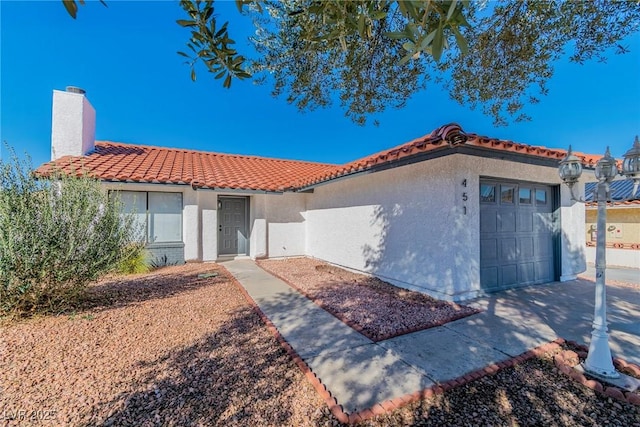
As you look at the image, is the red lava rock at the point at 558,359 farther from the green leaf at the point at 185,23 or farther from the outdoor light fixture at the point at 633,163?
the green leaf at the point at 185,23

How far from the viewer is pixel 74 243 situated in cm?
550

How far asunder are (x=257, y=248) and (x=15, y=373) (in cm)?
939

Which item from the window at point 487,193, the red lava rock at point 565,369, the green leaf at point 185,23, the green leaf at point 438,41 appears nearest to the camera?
the green leaf at point 438,41

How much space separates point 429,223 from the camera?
6.96 m

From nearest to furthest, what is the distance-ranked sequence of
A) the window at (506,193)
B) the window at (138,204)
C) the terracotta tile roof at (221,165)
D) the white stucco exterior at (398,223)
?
the terracotta tile roof at (221,165) < the white stucco exterior at (398,223) < the window at (506,193) < the window at (138,204)

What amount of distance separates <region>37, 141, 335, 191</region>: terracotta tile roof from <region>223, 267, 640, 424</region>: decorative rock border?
29.1 feet

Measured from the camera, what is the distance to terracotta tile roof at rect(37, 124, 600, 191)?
6359mm

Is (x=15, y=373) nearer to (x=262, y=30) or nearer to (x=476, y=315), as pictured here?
(x=262, y=30)

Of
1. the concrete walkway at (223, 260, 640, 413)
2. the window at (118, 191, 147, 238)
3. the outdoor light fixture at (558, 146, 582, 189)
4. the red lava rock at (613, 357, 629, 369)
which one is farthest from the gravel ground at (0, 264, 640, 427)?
the window at (118, 191, 147, 238)

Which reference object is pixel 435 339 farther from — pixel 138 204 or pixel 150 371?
pixel 138 204

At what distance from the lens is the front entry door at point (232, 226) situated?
1331 centimetres

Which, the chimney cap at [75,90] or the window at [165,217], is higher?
the chimney cap at [75,90]

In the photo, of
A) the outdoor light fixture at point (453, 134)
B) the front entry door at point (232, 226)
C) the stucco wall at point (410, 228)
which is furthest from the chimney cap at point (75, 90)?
the outdoor light fixture at point (453, 134)

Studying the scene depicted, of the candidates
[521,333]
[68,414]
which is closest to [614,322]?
[521,333]
